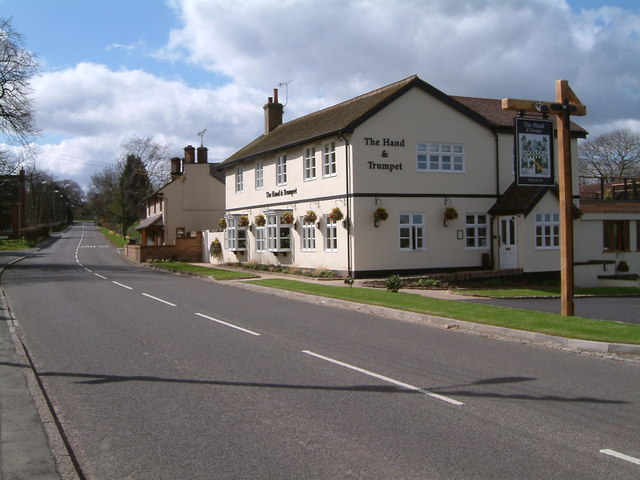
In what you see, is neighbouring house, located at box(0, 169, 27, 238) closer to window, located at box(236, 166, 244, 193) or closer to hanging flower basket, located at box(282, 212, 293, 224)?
window, located at box(236, 166, 244, 193)

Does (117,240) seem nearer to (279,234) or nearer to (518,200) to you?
(279,234)

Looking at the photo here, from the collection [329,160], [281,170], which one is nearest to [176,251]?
[281,170]

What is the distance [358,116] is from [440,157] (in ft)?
14.6

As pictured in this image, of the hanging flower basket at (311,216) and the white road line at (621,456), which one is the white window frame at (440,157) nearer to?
the hanging flower basket at (311,216)

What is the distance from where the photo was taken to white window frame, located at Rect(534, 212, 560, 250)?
26406 millimetres

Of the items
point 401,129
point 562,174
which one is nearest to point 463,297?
point 562,174

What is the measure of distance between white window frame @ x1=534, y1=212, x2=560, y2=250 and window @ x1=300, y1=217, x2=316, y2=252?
9.72 meters

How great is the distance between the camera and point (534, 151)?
14625 millimetres

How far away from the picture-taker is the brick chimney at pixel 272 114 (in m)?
38.9

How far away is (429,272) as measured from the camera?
26.2m

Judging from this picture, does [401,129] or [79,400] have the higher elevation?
[401,129]

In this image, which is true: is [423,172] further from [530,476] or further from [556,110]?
[530,476]

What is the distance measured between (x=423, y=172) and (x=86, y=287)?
14.4m

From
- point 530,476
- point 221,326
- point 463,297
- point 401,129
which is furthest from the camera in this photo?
point 401,129
